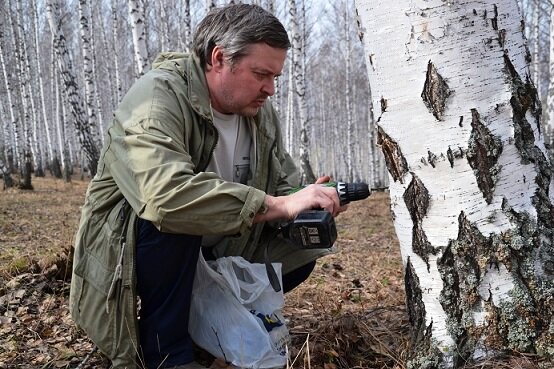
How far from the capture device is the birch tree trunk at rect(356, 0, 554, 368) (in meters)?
1.59

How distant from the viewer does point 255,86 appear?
83.8 inches

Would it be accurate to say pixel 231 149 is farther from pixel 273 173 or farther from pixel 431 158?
pixel 431 158

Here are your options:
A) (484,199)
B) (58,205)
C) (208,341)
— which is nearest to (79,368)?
(208,341)

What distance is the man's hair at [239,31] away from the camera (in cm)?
202

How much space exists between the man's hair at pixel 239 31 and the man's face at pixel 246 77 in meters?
0.03

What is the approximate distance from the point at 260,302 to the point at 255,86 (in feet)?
3.10

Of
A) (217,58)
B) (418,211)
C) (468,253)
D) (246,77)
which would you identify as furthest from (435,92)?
(217,58)

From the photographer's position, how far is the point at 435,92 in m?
1.61

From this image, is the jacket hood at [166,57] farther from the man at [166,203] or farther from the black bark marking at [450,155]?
the black bark marking at [450,155]

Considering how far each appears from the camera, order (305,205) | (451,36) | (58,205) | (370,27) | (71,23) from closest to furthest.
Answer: (451,36), (370,27), (305,205), (58,205), (71,23)

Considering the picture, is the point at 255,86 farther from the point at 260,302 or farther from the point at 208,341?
the point at 208,341

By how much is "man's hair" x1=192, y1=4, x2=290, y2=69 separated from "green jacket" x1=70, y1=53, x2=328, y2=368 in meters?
0.14

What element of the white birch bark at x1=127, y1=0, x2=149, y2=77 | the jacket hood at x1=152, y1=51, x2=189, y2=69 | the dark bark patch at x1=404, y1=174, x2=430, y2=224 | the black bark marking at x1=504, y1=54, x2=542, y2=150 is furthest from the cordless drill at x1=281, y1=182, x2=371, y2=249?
the white birch bark at x1=127, y1=0, x2=149, y2=77

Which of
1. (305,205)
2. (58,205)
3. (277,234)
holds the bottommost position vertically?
(58,205)
